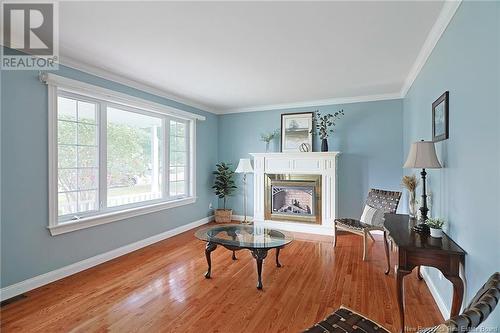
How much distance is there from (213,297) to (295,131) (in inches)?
138

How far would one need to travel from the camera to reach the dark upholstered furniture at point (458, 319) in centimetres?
85

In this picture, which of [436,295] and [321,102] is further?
[321,102]

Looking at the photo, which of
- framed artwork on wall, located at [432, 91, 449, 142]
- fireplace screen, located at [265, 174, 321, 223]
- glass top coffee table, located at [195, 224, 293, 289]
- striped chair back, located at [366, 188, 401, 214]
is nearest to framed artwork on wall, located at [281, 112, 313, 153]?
fireplace screen, located at [265, 174, 321, 223]

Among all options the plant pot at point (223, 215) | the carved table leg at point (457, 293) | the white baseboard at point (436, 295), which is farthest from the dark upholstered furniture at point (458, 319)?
the plant pot at point (223, 215)

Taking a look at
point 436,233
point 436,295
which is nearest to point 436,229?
point 436,233

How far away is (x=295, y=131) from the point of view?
16.9ft

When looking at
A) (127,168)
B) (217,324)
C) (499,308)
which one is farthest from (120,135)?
(499,308)

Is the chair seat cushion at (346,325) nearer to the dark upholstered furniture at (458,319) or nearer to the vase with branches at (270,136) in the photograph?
the dark upholstered furniture at (458,319)

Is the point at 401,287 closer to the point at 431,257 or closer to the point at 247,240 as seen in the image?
the point at 431,257

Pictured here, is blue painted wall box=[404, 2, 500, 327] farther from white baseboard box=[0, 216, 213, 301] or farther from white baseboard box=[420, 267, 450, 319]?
white baseboard box=[0, 216, 213, 301]

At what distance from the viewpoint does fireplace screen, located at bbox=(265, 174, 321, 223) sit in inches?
190

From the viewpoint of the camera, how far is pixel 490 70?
4.61 feet

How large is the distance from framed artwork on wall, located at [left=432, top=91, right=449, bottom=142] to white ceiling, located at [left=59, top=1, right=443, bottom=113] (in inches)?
26.6

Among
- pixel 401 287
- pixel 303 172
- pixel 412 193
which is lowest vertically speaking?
pixel 401 287
